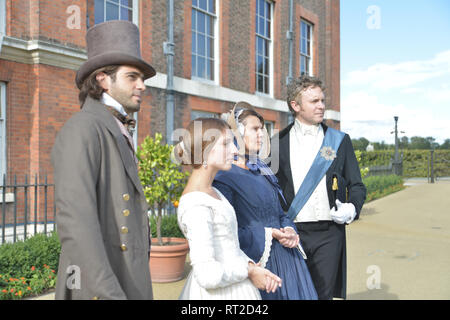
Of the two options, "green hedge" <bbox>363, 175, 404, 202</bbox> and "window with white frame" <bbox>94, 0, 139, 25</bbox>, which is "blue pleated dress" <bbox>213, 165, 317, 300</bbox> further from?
"green hedge" <bbox>363, 175, 404, 202</bbox>

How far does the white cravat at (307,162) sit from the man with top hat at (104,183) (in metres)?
1.64

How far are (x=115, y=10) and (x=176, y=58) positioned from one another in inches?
80.3

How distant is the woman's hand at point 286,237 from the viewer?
2.81 metres

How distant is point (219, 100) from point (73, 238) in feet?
34.4

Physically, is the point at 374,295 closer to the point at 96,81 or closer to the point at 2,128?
the point at 96,81

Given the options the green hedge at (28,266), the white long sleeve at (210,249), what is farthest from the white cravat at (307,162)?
the green hedge at (28,266)

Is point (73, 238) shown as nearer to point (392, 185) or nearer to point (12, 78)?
point (12, 78)

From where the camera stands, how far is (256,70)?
13914 millimetres

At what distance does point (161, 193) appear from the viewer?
6082 mm

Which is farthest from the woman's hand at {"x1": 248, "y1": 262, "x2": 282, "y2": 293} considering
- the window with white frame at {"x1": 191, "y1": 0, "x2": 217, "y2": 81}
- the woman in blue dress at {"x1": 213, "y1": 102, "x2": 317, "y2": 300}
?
the window with white frame at {"x1": 191, "y1": 0, "x2": 217, "y2": 81}

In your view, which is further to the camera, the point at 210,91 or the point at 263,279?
the point at 210,91

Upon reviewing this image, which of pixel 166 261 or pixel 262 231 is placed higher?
pixel 262 231

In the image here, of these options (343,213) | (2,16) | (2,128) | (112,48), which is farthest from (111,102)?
(2,16)

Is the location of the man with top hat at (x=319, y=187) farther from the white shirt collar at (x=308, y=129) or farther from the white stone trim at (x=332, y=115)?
the white stone trim at (x=332, y=115)
